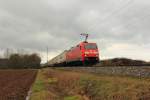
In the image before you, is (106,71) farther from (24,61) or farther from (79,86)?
(24,61)

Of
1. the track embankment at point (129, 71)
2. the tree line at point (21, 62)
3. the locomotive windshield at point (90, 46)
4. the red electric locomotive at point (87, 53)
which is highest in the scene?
the tree line at point (21, 62)

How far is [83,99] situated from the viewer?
16500mm

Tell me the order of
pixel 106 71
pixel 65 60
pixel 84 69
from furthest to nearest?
pixel 65 60 → pixel 84 69 → pixel 106 71

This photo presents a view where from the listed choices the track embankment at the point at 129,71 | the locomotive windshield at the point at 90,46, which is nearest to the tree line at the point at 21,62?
the locomotive windshield at the point at 90,46

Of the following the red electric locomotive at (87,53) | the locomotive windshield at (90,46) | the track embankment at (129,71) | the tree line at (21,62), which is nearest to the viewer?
the track embankment at (129,71)

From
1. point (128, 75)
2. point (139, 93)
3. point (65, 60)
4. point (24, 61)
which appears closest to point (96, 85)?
point (128, 75)

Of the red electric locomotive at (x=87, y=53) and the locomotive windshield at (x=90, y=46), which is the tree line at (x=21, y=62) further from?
the locomotive windshield at (x=90, y=46)

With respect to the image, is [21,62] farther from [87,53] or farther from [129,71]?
[129,71]

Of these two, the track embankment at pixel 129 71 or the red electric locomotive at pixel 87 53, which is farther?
the red electric locomotive at pixel 87 53

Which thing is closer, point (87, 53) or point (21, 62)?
point (87, 53)

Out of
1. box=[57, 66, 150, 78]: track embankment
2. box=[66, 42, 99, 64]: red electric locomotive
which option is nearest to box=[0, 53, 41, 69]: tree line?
box=[66, 42, 99, 64]: red electric locomotive

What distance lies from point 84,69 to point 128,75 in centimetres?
1442

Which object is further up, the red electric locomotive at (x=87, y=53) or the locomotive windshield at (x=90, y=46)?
the locomotive windshield at (x=90, y=46)

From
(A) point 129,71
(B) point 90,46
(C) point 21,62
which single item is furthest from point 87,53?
Result: (C) point 21,62
